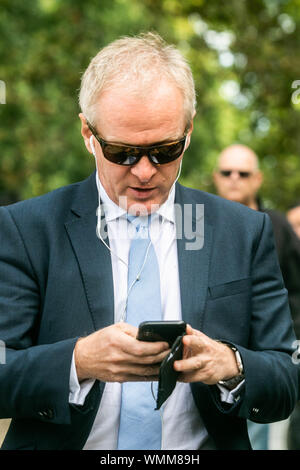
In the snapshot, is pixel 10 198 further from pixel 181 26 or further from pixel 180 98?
pixel 181 26

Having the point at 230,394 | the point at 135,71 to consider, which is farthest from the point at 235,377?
the point at 135,71

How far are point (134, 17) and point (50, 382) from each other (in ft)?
43.8

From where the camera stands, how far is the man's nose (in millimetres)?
2846

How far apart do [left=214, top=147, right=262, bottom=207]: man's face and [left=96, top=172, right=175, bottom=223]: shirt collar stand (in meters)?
3.28

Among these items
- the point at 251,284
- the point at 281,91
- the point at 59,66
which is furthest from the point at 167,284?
the point at 59,66

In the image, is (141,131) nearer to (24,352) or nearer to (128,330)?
(128,330)

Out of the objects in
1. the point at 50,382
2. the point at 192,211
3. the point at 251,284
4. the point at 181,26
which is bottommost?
the point at 50,382

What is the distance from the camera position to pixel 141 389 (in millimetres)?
2873

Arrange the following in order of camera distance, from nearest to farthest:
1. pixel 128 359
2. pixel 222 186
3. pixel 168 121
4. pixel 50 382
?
1. pixel 128 359
2. pixel 50 382
3. pixel 168 121
4. pixel 222 186

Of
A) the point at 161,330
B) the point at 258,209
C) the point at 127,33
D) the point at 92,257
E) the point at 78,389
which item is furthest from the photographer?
the point at 127,33

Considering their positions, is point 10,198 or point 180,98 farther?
point 10,198

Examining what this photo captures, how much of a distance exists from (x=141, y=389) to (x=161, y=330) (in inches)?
20.8

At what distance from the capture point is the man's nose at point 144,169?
2.85 m

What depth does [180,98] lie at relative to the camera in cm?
290
